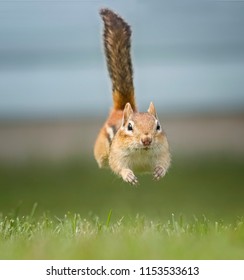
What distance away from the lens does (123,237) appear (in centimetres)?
287

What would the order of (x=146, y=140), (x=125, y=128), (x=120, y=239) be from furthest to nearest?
(x=125, y=128), (x=146, y=140), (x=120, y=239)

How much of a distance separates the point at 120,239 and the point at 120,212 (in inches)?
36.1

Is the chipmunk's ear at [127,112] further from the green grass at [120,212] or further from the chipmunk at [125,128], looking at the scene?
the green grass at [120,212]

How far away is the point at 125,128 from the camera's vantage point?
3193mm

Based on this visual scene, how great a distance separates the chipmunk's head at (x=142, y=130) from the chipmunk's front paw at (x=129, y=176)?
0.09m

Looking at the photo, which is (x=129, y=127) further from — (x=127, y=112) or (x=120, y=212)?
(x=120, y=212)

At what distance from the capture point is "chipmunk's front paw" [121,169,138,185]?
3146mm

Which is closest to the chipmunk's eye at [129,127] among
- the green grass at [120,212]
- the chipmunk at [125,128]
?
the chipmunk at [125,128]

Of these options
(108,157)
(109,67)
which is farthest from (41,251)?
(109,67)

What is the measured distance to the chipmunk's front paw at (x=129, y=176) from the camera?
10.3 ft

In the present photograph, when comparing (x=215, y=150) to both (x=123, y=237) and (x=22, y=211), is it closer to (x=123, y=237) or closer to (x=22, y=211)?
(x=22, y=211)

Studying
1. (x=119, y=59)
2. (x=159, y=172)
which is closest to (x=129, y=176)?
(x=159, y=172)

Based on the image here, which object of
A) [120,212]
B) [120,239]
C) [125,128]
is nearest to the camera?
[120,239]

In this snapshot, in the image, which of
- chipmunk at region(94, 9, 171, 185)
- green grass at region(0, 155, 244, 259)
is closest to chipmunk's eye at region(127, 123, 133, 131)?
chipmunk at region(94, 9, 171, 185)
